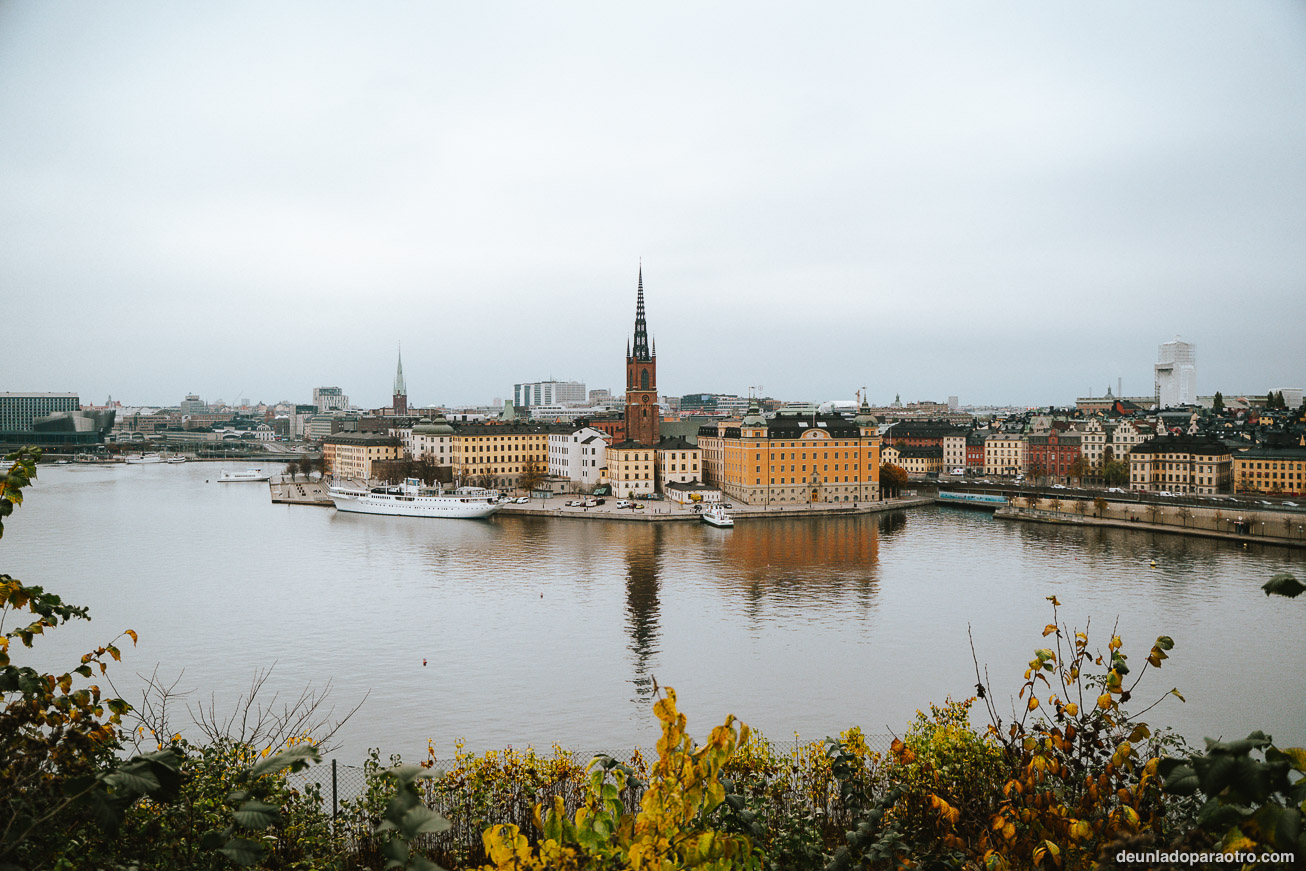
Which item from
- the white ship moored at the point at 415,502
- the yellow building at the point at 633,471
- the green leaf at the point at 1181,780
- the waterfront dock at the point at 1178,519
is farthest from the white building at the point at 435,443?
the green leaf at the point at 1181,780

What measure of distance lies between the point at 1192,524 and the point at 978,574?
8.23 metres

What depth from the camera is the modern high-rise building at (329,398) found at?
85812 millimetres

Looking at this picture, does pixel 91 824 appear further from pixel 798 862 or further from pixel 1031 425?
pixel 1031 425

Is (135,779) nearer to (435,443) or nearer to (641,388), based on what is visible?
(641,388)

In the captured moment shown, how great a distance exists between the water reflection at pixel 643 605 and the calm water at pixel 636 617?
5 cm

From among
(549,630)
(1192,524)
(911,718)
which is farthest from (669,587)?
(1192,524)

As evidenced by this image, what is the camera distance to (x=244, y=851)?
120cm

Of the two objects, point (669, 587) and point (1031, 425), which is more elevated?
point (1031, 425)

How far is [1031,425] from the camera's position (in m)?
32.6

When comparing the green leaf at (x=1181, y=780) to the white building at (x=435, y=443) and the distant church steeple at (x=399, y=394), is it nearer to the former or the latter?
the white building at (x=435, y=443)

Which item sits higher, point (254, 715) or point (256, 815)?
point (256, 815)

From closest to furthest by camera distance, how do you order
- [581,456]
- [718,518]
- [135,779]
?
[135,779] < [718,518] < [581,456]

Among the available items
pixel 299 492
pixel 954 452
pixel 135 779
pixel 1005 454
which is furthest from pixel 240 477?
pixel 135 779

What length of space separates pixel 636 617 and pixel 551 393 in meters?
78.8
